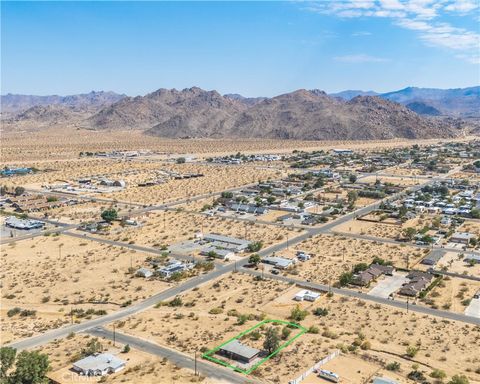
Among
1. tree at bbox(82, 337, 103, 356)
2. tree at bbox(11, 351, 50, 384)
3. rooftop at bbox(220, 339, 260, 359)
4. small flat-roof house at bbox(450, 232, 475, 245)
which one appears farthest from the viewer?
small flat-roof house at bbox(450, 232, 475, 245)

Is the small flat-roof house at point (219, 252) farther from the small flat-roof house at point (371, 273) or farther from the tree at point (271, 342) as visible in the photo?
the tree at point (271, 342)

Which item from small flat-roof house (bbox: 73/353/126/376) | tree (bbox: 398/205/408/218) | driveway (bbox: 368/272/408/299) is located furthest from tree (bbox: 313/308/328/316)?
tree (bbox: 398/205/408/218)

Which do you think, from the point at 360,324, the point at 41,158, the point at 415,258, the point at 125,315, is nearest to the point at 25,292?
the point at 125,315

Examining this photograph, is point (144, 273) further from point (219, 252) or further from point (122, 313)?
point (219, 252)

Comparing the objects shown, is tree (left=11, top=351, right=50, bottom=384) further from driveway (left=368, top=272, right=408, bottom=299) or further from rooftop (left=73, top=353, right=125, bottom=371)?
driveway (left=368, top=272, right=408, bottom=299)

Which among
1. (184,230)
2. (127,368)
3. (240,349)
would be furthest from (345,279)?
(184,230)

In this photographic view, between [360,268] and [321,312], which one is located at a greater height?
[360,268]
